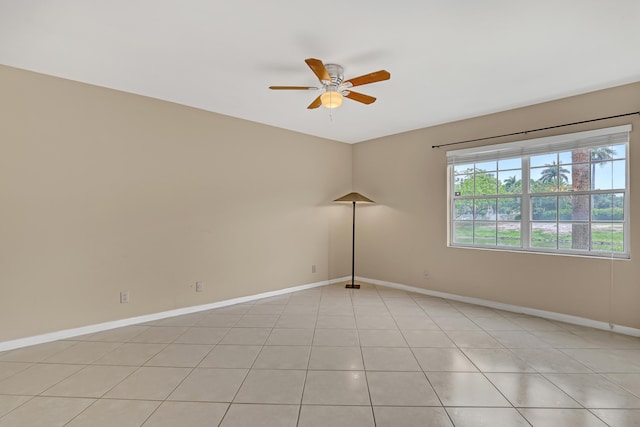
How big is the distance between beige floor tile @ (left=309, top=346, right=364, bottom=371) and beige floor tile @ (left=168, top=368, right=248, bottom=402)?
59cm

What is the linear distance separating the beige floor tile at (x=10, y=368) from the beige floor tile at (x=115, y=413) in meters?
1.00

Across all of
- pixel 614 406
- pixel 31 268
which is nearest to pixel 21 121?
pixel 31 268

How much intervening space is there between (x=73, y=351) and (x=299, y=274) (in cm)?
297

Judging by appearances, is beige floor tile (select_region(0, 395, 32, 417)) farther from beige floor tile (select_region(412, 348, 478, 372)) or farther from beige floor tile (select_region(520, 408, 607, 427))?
beige floor tile (select_region(520, 408, 607, 427))

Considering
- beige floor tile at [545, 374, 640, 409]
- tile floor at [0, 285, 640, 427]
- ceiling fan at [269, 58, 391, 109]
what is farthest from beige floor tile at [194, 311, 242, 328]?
beige floor tile at [545, 374, 640, 409]

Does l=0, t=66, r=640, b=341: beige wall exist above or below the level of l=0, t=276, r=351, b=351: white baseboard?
above

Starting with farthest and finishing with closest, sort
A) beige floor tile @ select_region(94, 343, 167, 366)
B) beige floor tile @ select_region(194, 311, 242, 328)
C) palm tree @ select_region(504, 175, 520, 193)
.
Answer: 1. palm tree @ select_region(504, 175, 520, 193)
2. beige floor tile @ select_region(194, 311, 242, 328)
3. beige floor tile @ select_region(94, 343, 167, 366)

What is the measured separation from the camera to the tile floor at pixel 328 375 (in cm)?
187

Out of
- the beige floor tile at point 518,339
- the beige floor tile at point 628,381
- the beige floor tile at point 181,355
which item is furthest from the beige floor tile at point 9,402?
the beige floor tile at point 628,381

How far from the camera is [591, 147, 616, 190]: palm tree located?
331cm

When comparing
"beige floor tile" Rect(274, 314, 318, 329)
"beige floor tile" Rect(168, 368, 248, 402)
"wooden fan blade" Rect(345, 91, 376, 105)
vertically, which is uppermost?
"wooden fan blade" Rect(345, 91, 376, 105)

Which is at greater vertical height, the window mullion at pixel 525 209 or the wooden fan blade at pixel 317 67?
the wooden fan blade at pixel 317 67

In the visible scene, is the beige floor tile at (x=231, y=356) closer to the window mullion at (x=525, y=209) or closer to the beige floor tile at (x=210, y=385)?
the beige floor tile at (x=210, y=385)

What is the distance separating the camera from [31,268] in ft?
9.48
